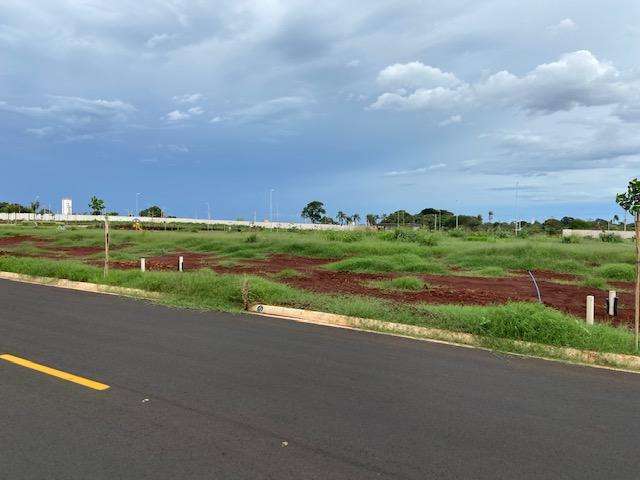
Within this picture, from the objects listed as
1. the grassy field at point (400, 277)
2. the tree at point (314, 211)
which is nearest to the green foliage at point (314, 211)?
the tree at point (314, 211)

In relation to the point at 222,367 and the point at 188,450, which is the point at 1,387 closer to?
the point at 222,367

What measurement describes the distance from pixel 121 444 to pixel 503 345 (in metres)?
5.89

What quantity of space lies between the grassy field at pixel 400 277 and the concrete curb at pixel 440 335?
18cm

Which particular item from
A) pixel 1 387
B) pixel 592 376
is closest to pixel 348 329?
pixel 592 376

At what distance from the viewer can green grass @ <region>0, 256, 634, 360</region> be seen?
8016 mm

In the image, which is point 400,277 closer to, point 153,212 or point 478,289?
point 478,289

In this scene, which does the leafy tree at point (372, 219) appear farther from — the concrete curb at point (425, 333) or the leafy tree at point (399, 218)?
the concrete curb at point (425, 333)

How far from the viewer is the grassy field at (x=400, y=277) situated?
829 cm

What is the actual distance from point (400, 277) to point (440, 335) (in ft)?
32.7

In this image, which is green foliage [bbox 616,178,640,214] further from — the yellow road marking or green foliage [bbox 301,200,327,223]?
green foliage [bbox 301,200,327,223]

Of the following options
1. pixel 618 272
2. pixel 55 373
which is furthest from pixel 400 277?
pixel 55 373

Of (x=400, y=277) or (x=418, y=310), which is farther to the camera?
(x=400, y=277)

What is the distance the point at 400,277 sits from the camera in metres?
18.7

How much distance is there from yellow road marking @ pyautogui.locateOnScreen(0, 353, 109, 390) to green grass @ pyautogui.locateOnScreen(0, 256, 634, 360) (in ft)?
16.4
